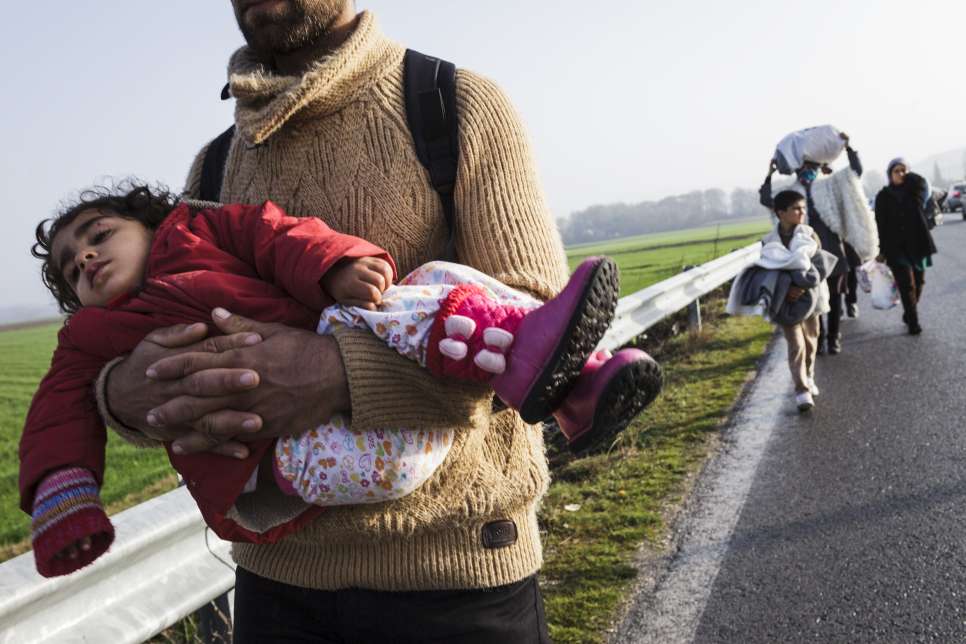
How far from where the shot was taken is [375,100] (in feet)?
5.93

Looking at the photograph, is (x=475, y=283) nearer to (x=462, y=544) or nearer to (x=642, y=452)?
(x=462, y=544)

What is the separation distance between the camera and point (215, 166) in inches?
82.1

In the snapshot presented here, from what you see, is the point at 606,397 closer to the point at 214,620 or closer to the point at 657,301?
the point at 214,620

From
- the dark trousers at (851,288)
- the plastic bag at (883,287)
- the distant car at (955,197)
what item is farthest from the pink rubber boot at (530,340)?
the distant car at (955,197)


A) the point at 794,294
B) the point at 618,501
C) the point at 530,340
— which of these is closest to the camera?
the point at 530,340

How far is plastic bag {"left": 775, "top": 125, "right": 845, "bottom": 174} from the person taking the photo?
859 cm

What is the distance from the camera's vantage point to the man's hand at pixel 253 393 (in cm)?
146

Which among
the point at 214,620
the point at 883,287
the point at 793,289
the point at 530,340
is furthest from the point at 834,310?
the point at 530,340

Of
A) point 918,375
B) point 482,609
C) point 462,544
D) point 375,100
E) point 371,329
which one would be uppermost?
point 375,100

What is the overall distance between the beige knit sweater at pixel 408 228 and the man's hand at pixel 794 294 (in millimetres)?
5449

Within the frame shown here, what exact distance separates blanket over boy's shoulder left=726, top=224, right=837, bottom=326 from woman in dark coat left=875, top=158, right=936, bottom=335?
2691 mm

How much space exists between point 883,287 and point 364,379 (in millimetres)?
9134

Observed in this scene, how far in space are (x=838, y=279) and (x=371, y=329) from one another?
26.9ft

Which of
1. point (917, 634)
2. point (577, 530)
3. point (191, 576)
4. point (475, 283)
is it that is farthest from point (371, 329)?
point (577, 530)
